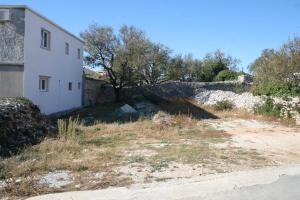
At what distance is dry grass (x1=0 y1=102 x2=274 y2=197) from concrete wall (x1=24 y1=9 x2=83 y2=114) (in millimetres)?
4105

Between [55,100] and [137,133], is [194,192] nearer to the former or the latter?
[137,133]

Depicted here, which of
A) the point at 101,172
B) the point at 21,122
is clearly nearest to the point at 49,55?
the point at 21,122

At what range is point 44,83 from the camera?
2000 centimetres

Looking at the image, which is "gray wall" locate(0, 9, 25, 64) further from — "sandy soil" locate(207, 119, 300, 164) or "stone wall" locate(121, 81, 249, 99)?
"stone wall" locate(121, 81, 249, 99)

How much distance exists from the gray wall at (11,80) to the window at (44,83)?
8.50 feet

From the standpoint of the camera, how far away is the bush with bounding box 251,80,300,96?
22141 millimetres

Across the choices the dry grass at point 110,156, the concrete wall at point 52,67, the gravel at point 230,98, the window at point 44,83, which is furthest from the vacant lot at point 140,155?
the gravel at point 230,98

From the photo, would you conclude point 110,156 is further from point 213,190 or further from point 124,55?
point 124,55

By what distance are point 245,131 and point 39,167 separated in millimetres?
10749

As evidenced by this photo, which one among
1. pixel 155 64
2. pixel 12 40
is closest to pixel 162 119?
pixel 12 40

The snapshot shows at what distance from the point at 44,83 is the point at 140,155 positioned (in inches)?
Result: 435

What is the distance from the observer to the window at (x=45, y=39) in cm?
1919

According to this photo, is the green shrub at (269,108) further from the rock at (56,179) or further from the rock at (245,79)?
the rock at (56,179)

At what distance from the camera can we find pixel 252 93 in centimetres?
2517
